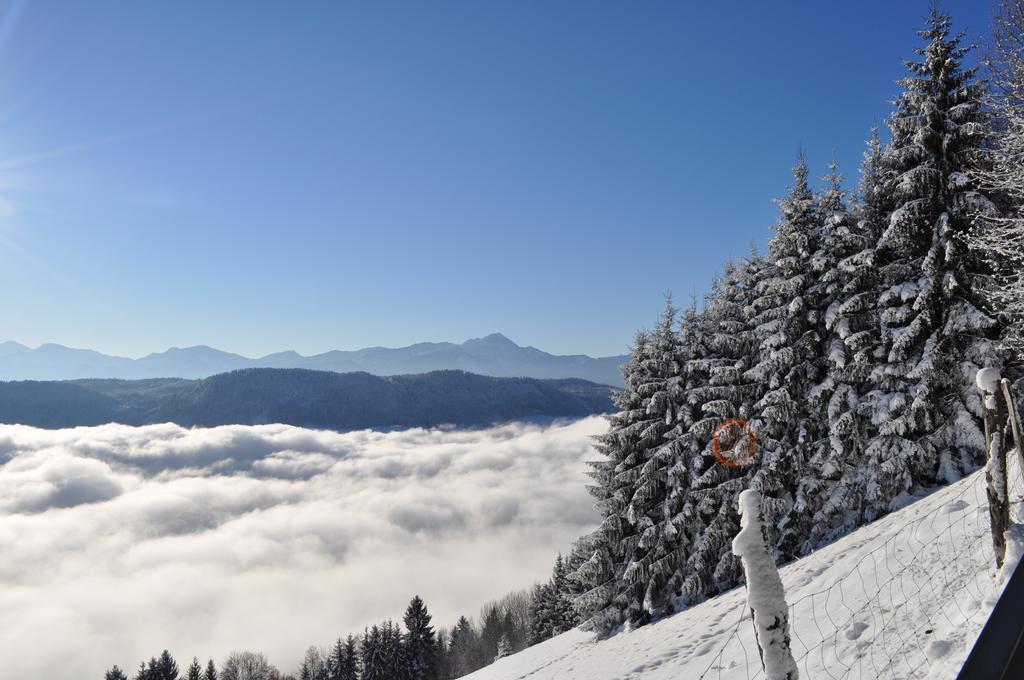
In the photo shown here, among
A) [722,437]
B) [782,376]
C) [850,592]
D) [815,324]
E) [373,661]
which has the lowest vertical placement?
[373,661]

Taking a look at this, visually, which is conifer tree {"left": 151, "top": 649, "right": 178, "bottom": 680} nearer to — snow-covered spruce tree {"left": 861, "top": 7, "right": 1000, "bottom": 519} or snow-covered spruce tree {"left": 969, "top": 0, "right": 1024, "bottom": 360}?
snow-covered spruce tree {"left": 861, "top": 7, "right": 1000, "bottom": 519}

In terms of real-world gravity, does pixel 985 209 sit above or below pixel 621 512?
above

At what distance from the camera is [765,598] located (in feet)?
11.5

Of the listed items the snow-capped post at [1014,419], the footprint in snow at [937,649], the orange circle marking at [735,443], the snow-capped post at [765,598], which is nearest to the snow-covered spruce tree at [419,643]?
the orange circle marking at [735,443]

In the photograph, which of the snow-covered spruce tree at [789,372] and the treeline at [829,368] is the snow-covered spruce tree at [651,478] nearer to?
the treeline at [829,368]

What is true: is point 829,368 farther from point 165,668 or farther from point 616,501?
point 165,668

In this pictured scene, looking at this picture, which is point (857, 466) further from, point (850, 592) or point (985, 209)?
point (850, 592)

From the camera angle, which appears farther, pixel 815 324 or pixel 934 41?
pixel 815 324

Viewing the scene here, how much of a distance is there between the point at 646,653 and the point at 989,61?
17359 millimetres

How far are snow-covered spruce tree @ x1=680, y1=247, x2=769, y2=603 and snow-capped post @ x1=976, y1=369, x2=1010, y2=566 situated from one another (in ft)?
46.3

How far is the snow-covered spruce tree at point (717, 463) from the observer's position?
19.5m

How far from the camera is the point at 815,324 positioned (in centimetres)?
1886

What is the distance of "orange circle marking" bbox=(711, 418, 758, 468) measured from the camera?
64.3 feet

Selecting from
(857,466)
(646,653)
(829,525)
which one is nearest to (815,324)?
(857,466)
